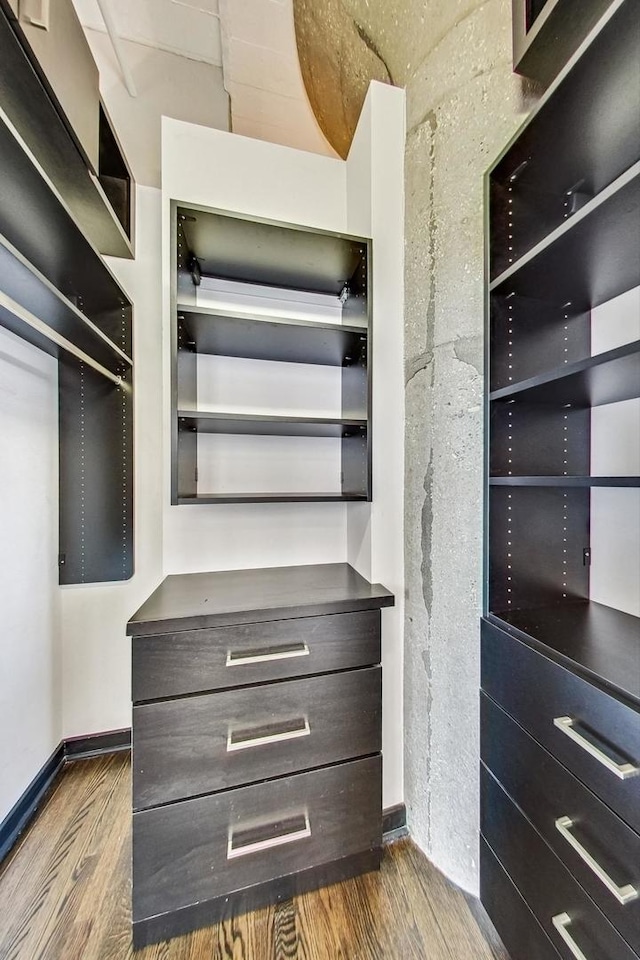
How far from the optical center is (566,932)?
0.79 meters

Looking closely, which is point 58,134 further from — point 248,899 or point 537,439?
point 248,899

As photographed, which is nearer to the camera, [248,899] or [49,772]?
[248,899]

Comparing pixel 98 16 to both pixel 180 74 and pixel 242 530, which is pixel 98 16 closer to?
pixel 180 74

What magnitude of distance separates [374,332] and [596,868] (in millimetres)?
1515

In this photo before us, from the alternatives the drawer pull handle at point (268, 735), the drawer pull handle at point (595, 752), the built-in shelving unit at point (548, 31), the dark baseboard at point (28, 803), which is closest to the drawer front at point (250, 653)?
the drawer pull handle at point (268, 735)

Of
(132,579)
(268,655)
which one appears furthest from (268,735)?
(132,579)

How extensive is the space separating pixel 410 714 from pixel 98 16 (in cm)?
353

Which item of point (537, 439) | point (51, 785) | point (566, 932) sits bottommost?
point (51, 785)

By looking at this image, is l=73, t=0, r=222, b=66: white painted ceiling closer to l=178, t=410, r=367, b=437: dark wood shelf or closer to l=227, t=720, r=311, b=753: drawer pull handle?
l=178, t=410, r=367, b=437: dark wood shelf

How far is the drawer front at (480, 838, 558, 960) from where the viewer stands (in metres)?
0.89

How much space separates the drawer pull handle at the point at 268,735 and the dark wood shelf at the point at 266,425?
0.98 m

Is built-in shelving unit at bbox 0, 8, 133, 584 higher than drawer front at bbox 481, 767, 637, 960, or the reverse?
built-in shelving unit at bbox 0, 8, 133, 584

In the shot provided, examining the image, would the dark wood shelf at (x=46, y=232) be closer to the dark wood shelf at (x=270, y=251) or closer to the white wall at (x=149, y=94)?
the dark wood shelf at (x=270, y=251)

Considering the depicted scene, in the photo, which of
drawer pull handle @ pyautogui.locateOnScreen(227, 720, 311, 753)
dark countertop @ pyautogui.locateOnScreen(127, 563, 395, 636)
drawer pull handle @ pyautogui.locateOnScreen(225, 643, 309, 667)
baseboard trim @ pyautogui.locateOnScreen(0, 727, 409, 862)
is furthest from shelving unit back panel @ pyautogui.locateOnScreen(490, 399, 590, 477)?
baseboard trim @ pyautogui.locateOnScreen(0, 727, 409, 862)
